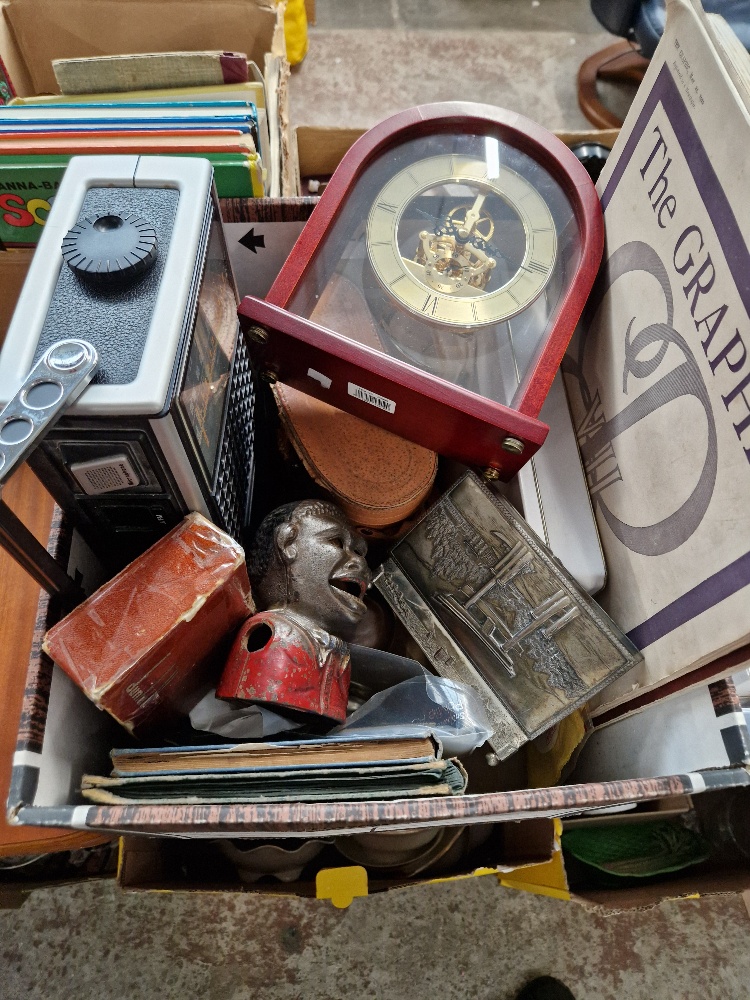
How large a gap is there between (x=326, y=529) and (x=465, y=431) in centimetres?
24

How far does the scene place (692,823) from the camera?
1.39m

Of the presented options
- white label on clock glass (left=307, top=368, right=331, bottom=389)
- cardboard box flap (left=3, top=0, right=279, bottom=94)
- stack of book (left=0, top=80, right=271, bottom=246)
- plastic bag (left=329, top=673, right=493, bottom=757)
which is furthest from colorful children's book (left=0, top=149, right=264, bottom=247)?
plastic bag (left=329, top=673, right=493, bottom=757)

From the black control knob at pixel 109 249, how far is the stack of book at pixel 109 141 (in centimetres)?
43

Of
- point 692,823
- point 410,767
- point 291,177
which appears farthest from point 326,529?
point 692,823

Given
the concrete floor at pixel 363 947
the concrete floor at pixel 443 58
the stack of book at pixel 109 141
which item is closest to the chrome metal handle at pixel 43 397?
the stack of book at pixel 109 141

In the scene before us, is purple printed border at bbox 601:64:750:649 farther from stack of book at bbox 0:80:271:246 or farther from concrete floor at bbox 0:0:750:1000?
concrete floor at bbox 0:0:750:1000

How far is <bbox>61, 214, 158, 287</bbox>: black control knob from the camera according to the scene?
74 cm

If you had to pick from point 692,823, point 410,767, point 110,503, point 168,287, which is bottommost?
point 692,823

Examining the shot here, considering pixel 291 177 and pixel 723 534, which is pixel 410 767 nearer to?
pixel 723 534

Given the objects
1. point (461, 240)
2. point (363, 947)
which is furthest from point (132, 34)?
point (363, 947)

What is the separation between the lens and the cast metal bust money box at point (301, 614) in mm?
890

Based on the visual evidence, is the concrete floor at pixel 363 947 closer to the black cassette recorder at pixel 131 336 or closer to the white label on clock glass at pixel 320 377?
the black cassette recorder at pixel 131 336

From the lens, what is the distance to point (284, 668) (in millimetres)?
883

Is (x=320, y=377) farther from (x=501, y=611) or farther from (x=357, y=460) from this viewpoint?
(x=501, y=611)
